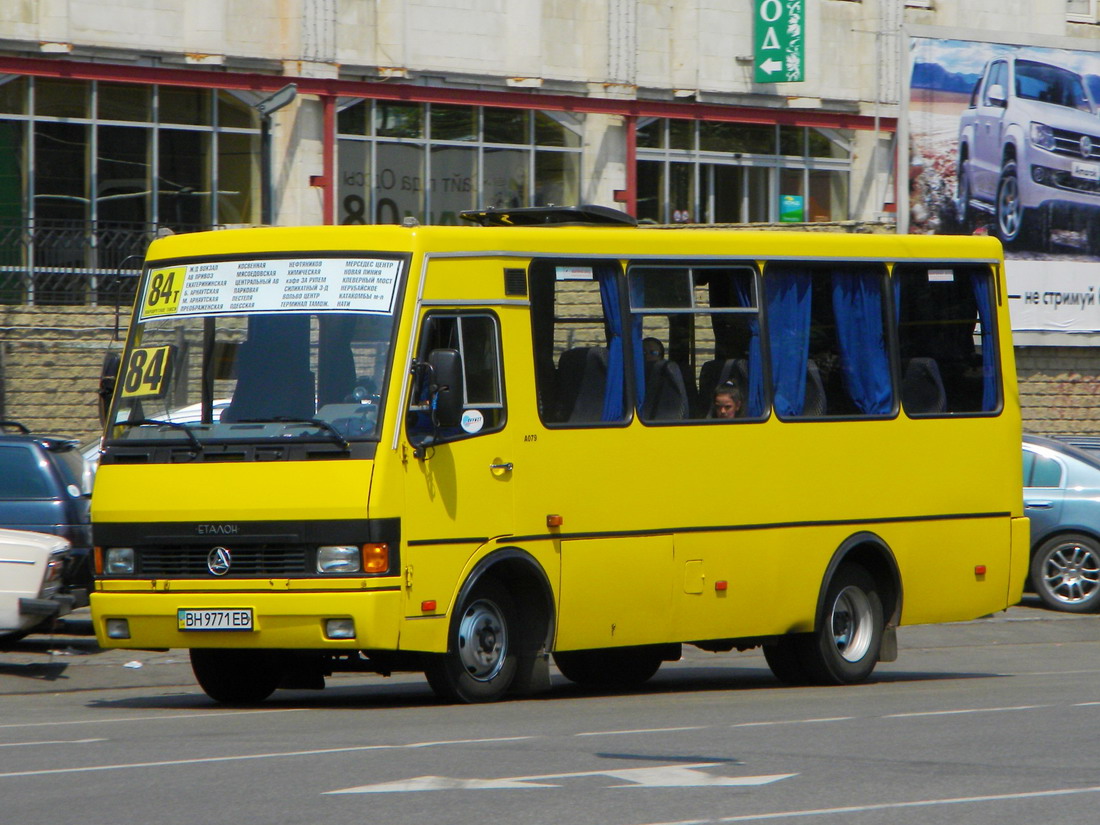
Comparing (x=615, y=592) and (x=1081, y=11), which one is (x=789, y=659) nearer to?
(x=615, y=592)

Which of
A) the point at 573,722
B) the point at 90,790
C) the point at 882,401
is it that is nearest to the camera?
the point at 90,790

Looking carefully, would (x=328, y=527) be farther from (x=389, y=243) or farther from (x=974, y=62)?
(x=974, y=62)

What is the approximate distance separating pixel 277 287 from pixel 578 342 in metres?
1.85

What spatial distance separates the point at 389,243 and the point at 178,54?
59.3 ft

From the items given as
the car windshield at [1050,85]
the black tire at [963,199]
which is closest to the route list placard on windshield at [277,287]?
the black tire at [963,199]

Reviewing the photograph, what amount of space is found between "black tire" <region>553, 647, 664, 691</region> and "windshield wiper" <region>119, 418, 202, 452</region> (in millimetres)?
3452

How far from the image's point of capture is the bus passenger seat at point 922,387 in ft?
45.2

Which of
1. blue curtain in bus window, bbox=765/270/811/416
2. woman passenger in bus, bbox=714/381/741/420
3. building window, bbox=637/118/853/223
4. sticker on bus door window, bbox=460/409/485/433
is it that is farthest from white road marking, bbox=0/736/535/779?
building window, bbox=637/118/853/223

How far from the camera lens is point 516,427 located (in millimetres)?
11406

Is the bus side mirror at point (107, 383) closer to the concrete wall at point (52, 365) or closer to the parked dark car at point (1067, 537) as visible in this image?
the parked dark car at point (1067, 537)

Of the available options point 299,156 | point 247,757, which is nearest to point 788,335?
point 247,757

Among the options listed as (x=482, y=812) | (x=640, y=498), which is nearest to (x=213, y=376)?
(x=640, y=498)

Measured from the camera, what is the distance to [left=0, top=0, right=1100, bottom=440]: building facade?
2738cm

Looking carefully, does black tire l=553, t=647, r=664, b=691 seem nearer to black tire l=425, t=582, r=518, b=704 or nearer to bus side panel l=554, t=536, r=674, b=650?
bus side panel l=554, t=536, r=674, b=650
